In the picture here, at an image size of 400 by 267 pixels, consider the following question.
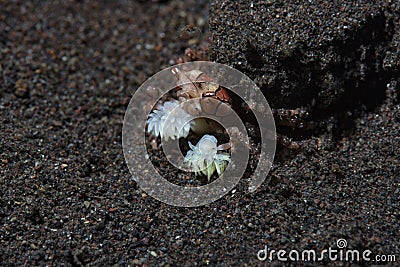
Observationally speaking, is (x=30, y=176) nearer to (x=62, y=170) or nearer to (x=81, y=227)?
(x=62, y=170)

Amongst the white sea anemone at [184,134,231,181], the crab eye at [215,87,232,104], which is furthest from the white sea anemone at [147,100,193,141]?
the crab eye at [215,87,232,104]

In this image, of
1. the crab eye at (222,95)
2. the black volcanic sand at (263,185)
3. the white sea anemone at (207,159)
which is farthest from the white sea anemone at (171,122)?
the black volcanic sand at (263,185)

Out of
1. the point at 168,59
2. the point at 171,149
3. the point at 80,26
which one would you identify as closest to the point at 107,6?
the point at 80,26

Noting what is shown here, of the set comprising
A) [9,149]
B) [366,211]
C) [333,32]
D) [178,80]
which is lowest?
[366,211]

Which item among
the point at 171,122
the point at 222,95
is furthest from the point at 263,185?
the point at 171,122

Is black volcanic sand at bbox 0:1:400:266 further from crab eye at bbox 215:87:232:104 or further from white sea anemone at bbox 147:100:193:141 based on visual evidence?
white sea anemone at bbox 147:100:193:141

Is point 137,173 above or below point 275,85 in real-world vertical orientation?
below

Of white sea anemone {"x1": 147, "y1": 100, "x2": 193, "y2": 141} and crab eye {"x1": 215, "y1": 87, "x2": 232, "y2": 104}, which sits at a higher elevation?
crab eye {"x1": 215, "y1": 87, "x2": 232, "y2": 104}
